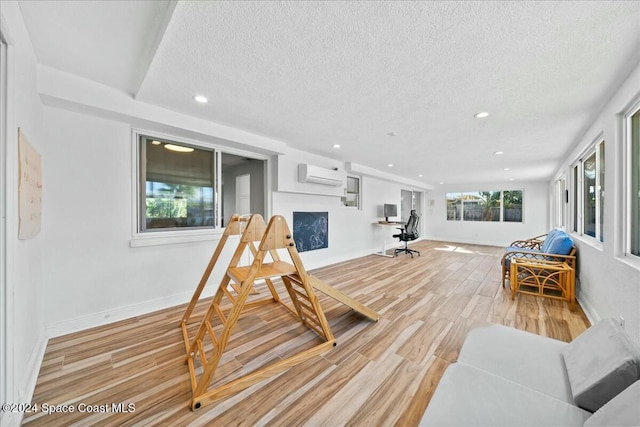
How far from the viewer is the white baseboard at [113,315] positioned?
229 cm

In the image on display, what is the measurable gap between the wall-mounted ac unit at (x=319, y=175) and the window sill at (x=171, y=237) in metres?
1.73

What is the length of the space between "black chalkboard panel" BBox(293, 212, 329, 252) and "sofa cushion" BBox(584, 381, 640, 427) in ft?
13.0

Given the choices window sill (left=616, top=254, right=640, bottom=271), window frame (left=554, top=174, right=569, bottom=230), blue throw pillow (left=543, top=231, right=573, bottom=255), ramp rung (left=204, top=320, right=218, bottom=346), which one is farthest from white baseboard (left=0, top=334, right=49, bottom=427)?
window frame (left=554, top=174, right=569, bottom=230)

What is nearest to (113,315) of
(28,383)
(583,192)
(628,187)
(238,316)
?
(28,383)

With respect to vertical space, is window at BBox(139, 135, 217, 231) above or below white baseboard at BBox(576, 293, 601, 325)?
above

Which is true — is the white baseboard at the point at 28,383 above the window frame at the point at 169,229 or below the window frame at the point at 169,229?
below

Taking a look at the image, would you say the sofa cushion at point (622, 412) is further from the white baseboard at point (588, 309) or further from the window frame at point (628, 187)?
the white baseboard at point (588, 309)

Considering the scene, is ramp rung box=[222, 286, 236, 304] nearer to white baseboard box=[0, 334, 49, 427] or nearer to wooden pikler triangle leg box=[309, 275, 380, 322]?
wooden pikler triangle leg box=[309, 275, 380, 322]

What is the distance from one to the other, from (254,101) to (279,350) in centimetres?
243

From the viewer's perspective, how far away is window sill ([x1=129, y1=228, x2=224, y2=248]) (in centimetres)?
272

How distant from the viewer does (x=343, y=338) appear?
2270 millimetres

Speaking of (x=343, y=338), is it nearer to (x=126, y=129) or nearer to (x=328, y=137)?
(x=328, y=137)

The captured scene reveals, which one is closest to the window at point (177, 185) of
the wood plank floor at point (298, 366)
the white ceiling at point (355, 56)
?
the white ceiling at point (355, 56)

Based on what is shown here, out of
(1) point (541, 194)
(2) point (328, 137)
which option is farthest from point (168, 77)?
(1) point (541, 194)
